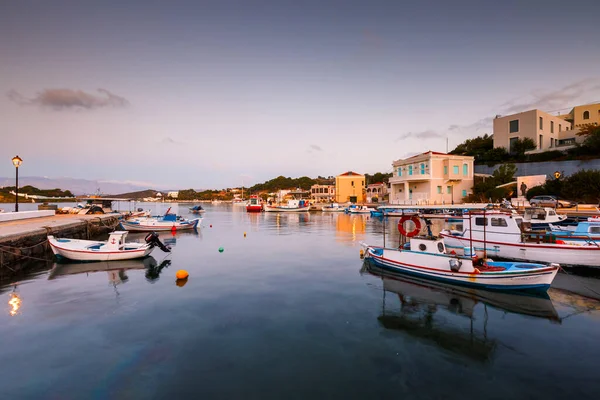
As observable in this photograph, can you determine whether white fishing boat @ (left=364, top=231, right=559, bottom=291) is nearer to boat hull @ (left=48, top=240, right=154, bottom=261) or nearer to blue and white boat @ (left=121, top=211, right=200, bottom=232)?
boat hull @ (left=48, top=240, right=154, bottom=261)

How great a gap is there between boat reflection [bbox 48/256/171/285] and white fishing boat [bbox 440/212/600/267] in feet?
58.2

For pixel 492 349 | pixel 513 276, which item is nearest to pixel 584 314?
pixel 513 276

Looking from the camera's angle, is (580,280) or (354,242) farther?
(354,242)

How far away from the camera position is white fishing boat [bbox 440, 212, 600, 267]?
1555cm

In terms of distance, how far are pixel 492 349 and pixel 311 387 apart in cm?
551

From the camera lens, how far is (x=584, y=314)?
10.8 meters

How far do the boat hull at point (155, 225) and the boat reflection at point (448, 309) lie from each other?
29.6 metres

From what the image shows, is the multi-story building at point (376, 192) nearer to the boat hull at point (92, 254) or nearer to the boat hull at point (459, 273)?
the boat hull at point (459, 273)

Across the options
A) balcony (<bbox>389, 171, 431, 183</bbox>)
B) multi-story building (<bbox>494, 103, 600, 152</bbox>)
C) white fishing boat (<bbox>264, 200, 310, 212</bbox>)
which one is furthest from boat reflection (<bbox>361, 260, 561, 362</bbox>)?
white fishing boat (<bbox>264, 200, 310, 212</bbox>)

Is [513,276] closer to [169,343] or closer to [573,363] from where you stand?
[573,363]

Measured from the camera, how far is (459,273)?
13352 mm

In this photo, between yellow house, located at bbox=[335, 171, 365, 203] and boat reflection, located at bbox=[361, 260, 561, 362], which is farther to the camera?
yellow house, located at bbox=[335, 171, 365, 203]

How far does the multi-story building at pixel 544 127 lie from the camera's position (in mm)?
51656

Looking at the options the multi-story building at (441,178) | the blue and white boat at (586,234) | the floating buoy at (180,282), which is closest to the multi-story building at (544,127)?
the multi-story building at (441,178)
